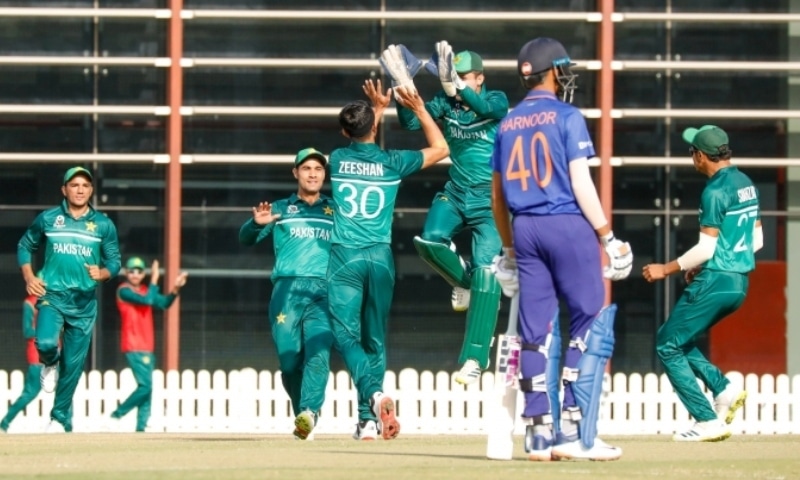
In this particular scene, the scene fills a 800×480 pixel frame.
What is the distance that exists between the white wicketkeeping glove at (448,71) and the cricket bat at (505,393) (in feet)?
A: 8.63

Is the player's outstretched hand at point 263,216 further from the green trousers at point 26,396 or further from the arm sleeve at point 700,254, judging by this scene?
the green trousers at point 26,396

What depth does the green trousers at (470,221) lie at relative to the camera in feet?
39.0


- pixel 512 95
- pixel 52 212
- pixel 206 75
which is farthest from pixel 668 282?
pixel 52 212

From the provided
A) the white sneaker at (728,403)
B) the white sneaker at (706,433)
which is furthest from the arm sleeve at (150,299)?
the white sneaker at (706,433)

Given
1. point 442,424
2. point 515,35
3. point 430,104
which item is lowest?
point 442,424

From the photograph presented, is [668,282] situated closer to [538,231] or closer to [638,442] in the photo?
[638,442]

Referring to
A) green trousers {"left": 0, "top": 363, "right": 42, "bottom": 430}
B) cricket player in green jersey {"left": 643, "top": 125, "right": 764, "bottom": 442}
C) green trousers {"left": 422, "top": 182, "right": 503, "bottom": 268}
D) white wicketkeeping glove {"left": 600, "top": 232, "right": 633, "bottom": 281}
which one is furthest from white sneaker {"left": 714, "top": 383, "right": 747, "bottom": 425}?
green trousers {"left": 0, "top": 363, "right": 42, "bottom": 430}

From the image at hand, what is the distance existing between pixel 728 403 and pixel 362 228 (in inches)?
108

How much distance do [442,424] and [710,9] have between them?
576cm

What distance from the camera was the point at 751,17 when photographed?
21.2m

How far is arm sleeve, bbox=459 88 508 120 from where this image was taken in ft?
37.4

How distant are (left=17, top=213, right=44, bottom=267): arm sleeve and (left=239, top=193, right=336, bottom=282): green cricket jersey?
2389 mm

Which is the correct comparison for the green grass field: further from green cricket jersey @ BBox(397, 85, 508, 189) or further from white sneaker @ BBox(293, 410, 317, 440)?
green cricket jersey @ BBox(397, 85, 508, 189)

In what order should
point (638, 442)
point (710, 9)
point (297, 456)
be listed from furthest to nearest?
point (710, 9) → point (638, 442) → point (297, 456)
